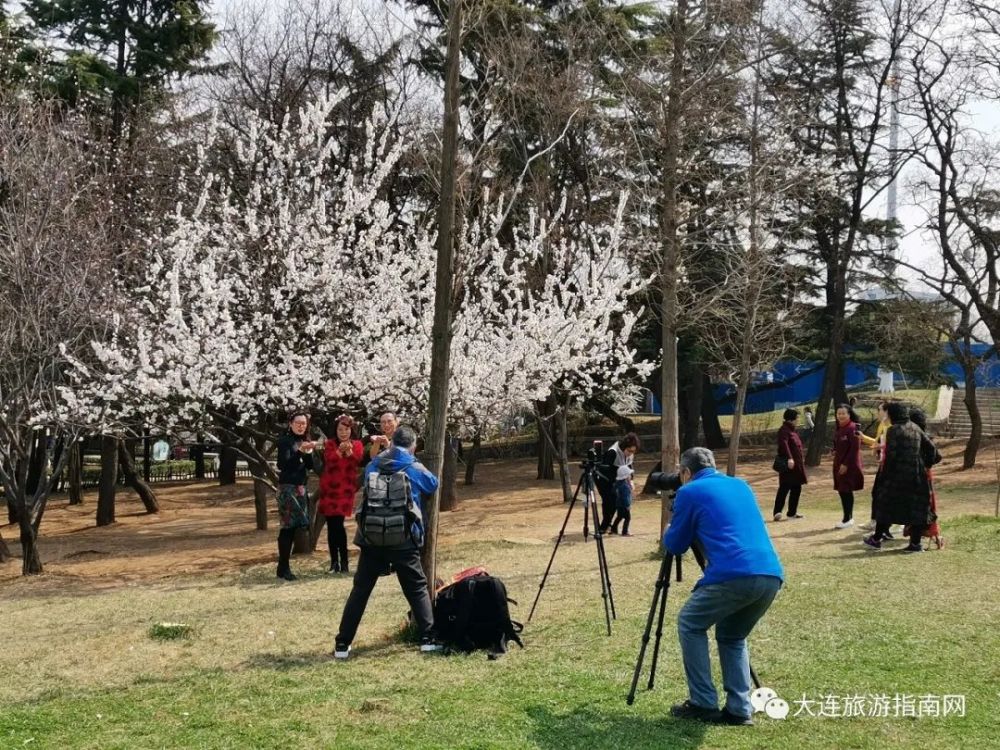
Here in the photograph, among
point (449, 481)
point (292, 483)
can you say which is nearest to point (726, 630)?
point (292, 483)

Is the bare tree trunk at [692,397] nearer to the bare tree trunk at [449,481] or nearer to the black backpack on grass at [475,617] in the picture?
the bare tree trunk at [449,481]

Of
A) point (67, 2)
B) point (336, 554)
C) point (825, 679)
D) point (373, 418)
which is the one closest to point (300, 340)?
point (373, 418)

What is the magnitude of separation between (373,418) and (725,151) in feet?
31.1

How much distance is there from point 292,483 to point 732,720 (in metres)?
6.60

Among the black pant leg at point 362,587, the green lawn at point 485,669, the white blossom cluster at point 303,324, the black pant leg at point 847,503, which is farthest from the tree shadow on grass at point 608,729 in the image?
the black pant leg at point 847,503

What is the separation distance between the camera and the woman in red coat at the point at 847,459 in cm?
1253

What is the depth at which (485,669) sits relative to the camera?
586 centimetres

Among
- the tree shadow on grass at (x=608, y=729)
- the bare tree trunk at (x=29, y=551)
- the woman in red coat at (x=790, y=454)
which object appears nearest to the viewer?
the tree shadow on grass at (x=608, y=729)

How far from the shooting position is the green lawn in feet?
15.2

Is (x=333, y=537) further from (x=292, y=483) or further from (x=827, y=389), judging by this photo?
(x=827, y=389)

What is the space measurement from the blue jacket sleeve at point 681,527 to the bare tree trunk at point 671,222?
19.9ft

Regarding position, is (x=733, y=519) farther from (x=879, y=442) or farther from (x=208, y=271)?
(x=208, y=271)

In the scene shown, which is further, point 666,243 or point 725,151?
point 725,151

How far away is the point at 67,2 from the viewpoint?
22422 mm
